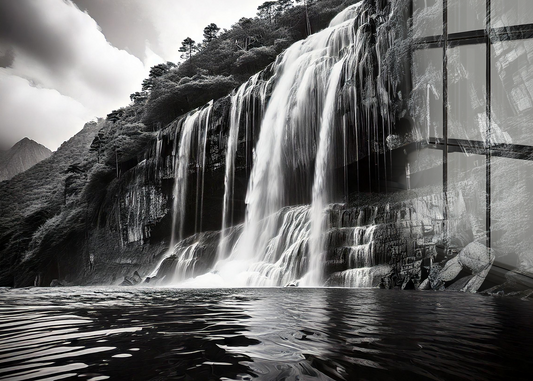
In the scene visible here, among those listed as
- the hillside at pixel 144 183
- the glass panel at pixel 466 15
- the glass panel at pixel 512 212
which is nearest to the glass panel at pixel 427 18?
the glass panel at pixel 466 15

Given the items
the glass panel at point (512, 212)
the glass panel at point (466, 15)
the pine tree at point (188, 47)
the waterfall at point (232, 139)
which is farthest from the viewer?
the pine tree at point (188, 47)

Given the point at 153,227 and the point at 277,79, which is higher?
the point at 277,79

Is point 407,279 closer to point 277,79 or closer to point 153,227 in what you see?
point 277,79

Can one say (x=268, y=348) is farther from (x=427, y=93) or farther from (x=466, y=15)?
(x=466, y=15)

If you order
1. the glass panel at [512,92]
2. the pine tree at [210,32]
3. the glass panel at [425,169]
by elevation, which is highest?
the pine tree at [210,32]

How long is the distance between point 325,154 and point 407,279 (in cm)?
749

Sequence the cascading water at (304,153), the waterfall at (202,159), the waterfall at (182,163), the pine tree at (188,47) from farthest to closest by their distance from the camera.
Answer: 1. the pine tree at (188,47)
2. the waterfall at (182,163)
3. the waterfall at (202,159)
4. the cascading water at (304,153)

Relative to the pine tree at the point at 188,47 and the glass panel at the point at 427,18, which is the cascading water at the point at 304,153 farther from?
the pine tree at the point at 188,47

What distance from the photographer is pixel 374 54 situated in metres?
15.0

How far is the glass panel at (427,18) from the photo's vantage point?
1493 cm

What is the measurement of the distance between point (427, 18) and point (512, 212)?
31.3 ft

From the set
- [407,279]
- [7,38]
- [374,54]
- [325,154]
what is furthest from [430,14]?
[7,38]

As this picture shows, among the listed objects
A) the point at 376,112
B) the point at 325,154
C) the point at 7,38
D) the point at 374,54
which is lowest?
the point at 325,154

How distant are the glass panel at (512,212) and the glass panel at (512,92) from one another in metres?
1.35
